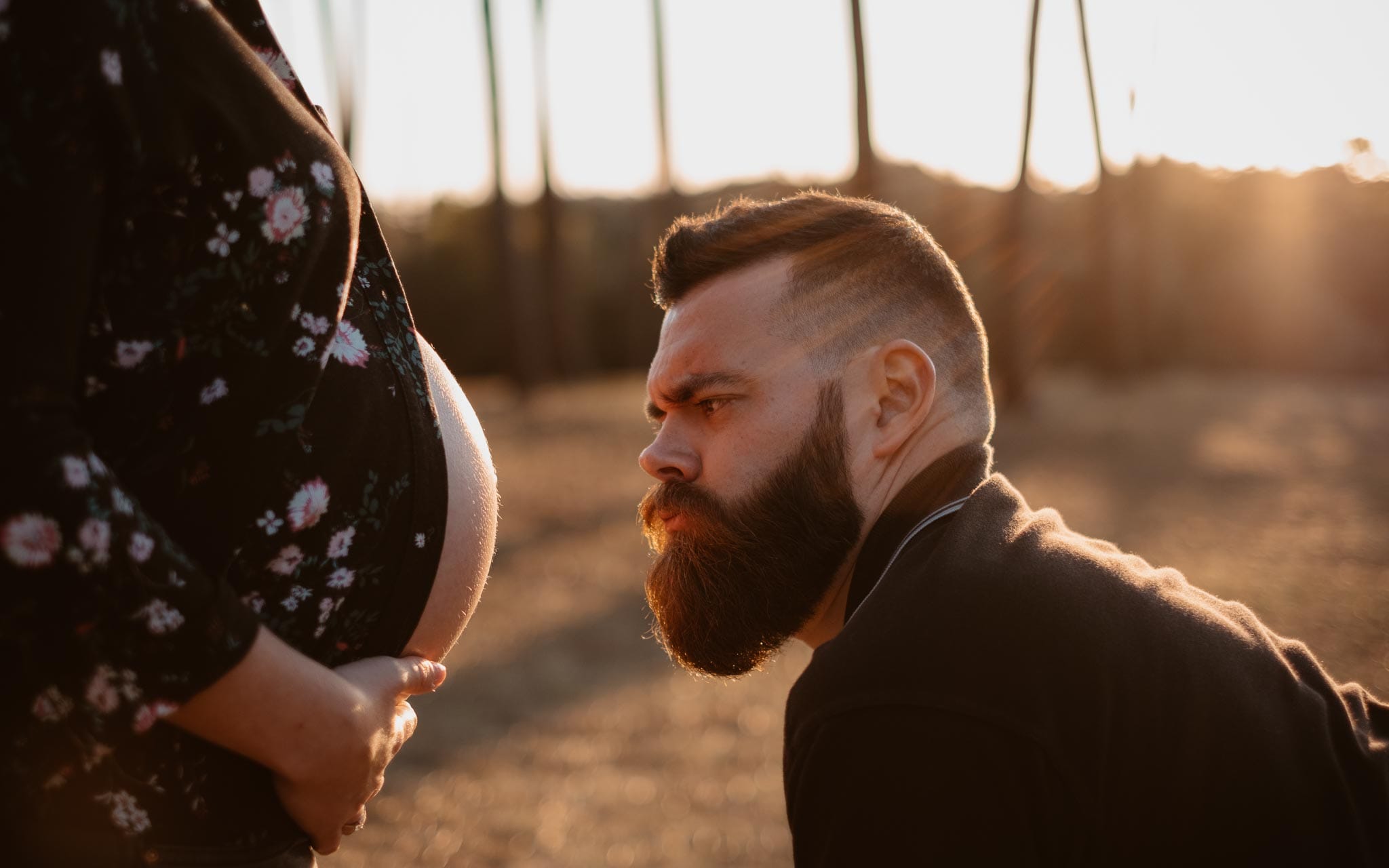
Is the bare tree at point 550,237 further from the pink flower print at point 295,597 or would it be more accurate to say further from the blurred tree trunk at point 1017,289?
the pink flower print at point 295,597

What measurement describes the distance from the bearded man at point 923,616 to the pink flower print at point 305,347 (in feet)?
2.35

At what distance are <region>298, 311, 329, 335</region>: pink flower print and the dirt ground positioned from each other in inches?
113

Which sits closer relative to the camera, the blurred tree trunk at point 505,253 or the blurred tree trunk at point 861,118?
the blurred tree trunk at point 861,118

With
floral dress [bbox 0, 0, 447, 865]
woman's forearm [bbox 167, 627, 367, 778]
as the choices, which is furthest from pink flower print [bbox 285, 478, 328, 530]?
woman's forearm [bbox 167, 627, 367, 778]

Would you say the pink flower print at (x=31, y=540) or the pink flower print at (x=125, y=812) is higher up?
the pink flower print at (x=31, y=540)

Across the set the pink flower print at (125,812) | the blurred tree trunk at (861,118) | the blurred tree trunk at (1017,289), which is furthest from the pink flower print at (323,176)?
the blurred tree trunk at (1017,289)

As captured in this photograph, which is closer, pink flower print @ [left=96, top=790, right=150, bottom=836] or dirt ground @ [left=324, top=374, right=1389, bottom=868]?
pink flower print @ [left=96, top=790, right=150, bottom=836]

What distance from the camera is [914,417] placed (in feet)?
6.08

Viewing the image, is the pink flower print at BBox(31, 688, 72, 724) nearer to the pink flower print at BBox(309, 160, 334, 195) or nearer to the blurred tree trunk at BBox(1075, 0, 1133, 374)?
the pink flower print at BBox(309, 160, 334, 195)

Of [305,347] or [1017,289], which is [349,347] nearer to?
[305,347]

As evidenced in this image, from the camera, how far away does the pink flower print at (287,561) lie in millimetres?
1191

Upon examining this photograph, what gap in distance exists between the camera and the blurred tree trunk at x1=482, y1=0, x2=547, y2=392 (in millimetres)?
18359

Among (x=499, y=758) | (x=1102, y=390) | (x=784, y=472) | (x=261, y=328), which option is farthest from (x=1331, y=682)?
(x=1102, y=390)

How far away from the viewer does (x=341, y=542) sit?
1.25m
